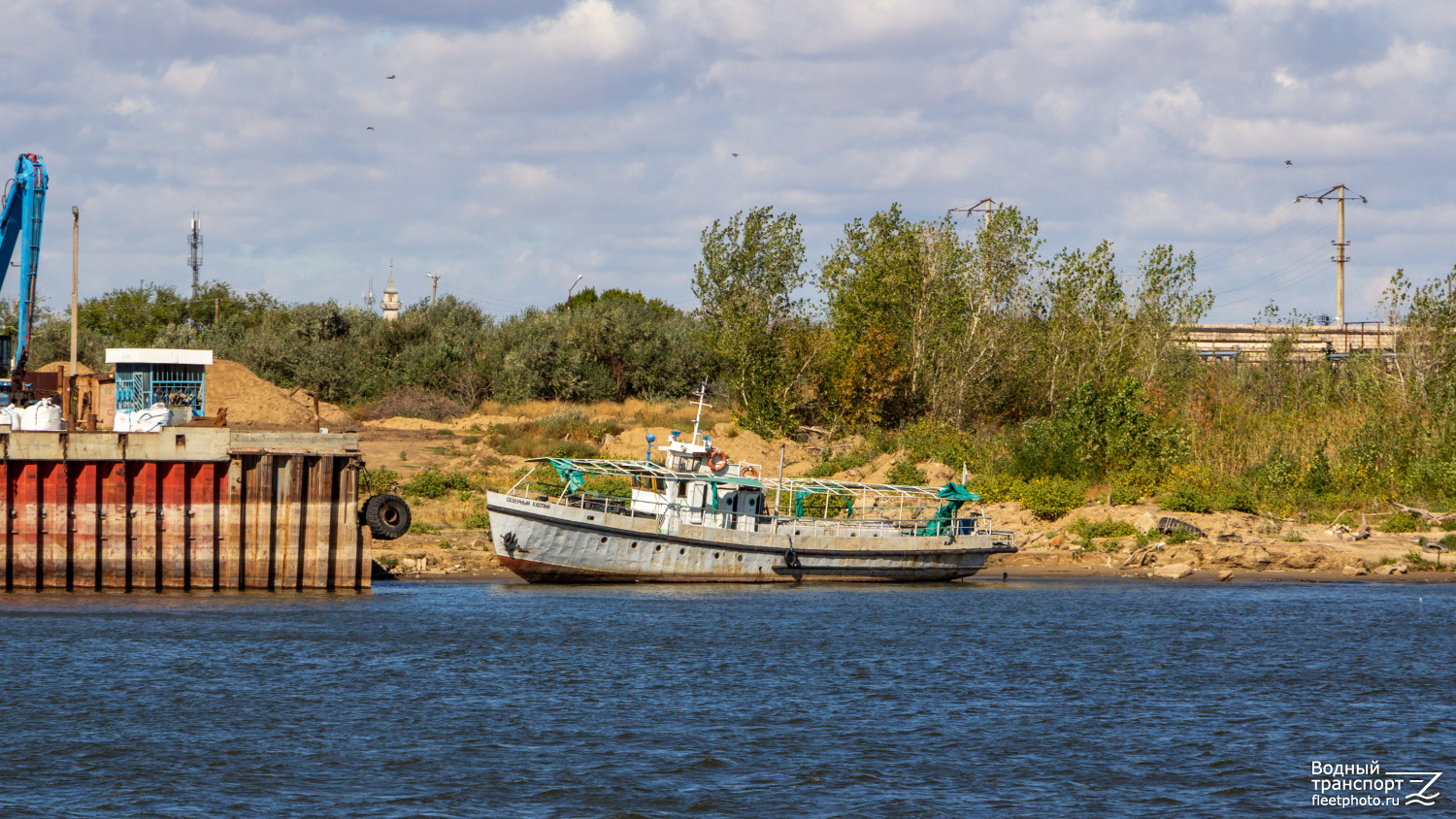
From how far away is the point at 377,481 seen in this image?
181 feet

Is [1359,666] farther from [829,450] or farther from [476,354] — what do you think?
[476,354]

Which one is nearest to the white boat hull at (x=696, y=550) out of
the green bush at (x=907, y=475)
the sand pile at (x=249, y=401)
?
the green bush at (x=907, y=475)

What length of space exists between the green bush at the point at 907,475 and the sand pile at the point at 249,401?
26.5 metres

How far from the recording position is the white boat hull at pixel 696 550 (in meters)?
42.8

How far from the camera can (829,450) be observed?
71.8m

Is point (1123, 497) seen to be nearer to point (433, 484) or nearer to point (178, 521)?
point (433, 484)

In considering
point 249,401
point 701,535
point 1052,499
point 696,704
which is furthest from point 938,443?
point 696,704

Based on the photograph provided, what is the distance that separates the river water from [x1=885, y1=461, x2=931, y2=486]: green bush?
68.2ft

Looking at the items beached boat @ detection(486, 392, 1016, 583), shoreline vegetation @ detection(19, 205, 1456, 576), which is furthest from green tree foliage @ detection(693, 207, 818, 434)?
beached boat @ detection(486, 392, 1016, 583)

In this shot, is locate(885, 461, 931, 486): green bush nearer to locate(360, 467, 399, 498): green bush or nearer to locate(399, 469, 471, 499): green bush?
locate(399, 469, 471, 499): green bush

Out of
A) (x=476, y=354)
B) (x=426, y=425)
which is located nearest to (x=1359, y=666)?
(x=426, y=425)

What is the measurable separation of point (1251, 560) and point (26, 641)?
132 ft

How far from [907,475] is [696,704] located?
118ft

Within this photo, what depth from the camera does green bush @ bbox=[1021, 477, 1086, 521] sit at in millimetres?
56406
